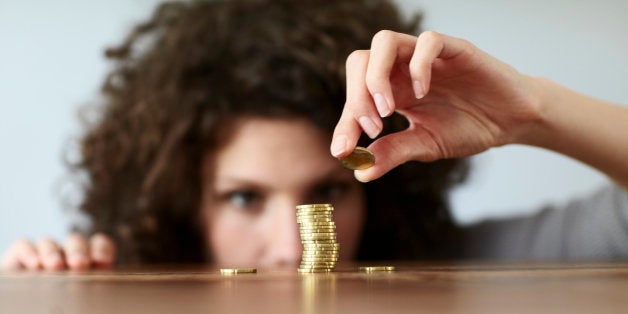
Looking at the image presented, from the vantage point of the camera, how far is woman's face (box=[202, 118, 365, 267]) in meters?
1.96

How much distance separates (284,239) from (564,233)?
104 centimetres

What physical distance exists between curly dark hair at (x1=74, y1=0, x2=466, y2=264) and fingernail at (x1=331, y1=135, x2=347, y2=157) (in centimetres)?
125

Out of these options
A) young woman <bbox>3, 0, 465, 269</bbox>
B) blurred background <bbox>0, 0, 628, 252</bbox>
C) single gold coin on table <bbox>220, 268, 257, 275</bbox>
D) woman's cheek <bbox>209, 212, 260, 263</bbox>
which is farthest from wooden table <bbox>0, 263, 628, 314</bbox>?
blurred background <bbox>0, 0, 628, 252</bbox>

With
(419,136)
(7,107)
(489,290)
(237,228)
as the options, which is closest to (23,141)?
(7,107)

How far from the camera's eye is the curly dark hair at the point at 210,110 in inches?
84.4

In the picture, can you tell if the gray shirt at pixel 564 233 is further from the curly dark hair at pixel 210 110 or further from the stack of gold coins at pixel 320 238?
the stack of gold coins at pixel 320 238

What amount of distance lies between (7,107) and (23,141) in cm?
20

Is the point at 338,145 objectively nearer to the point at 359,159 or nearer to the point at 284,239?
the point at 359,159

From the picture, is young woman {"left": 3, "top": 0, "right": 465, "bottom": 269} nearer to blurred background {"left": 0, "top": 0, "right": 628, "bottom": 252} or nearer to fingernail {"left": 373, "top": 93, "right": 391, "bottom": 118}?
blurred background {"left": 0, "top": 0, "right": 628, "bottom": 252}

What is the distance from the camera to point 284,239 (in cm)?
189

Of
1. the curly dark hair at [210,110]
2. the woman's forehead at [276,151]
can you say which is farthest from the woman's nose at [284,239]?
the curly dark hair at [210,110]

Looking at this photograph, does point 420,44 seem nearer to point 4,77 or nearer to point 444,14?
point 444,14

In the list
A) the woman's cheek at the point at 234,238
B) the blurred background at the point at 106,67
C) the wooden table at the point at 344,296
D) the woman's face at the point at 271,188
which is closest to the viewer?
the wooden table at the point at 344,296

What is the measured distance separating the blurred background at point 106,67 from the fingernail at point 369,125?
222 cm
